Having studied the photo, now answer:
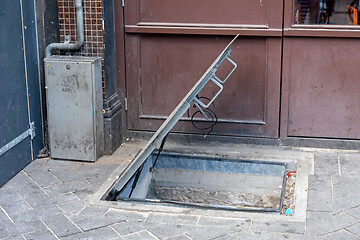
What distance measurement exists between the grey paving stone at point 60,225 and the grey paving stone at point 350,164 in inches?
114

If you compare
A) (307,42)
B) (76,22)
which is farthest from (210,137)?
(76,22)

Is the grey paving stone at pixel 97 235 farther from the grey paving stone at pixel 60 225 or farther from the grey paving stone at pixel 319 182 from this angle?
the grey paving stone at pixel 319 182

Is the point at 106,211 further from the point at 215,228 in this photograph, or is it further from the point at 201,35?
the point at 201,35

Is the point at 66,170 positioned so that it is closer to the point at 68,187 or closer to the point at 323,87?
the point at 68,187

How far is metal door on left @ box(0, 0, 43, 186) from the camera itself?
5762mm

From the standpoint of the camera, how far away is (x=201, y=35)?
22.1ft

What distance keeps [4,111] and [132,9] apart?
2003 millimetres

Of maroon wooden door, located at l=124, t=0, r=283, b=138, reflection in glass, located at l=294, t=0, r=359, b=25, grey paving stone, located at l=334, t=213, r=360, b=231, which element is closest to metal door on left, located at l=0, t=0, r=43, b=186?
maroon wooden door, located at l=124, t=0, r=283, b=138

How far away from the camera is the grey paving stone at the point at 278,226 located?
480 cm

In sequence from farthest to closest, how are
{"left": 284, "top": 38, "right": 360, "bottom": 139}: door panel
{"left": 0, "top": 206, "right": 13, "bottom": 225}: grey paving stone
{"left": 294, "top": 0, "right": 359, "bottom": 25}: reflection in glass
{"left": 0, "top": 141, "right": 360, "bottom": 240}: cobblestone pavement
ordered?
{"left": 284, "top": 38, "right": 360, "bottom": 139}: door panel < {"left": 294, "top": 0, "right": 359, "bottom": 25}: reflection in glass < {"left": 0, "top": 206, "right": 13, "bottom": 225}: grey paving stone < {"left": 0, "top": 141, "right": 360, "bottom": 240}: cobblestone pavement

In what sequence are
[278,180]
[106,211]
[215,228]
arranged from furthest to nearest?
[278,180] < [106,211] < [215,228]

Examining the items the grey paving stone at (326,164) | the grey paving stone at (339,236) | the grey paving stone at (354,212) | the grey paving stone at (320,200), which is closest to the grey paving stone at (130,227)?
the grey paving stone at (339,236)

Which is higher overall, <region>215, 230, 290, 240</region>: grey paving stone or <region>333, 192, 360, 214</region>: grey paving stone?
<region>333, 192, 360, 214</region>: grey paving stone

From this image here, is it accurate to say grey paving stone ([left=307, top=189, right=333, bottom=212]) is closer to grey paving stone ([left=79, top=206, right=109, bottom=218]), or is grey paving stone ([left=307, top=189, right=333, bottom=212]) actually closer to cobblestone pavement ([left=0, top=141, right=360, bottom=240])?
cobblestone pavement ([left=0, top=141, right=360, bottom=240])
